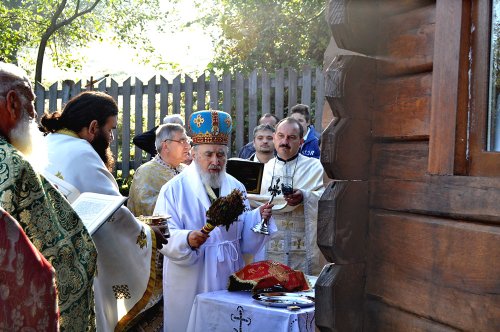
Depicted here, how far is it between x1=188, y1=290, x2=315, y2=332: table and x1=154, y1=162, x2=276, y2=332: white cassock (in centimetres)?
27

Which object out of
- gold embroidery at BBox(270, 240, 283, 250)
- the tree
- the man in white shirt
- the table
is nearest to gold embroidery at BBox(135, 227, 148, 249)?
the table

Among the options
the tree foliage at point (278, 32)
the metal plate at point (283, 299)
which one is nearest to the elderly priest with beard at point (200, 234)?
the metal plate at point (283, 299)

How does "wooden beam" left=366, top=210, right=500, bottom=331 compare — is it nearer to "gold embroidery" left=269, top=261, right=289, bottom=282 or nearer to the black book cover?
"gold embroidery" left=269, top=261, right=289, bottom=282

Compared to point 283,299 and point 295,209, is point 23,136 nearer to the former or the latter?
point 283,299

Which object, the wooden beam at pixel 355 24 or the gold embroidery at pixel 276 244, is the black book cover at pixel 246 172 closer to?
the gold embroidery at pixel 276 244

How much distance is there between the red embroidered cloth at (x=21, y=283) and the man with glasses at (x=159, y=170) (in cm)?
472

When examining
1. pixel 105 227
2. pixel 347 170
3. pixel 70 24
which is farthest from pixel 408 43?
pixel 70 24

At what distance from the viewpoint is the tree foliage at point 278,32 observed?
1448 centimetres

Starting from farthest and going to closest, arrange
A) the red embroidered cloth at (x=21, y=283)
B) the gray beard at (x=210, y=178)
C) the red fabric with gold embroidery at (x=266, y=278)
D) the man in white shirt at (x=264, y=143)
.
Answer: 1. the man in white shirt at (x=264, y=143)
2. the gray beard at (x=210, y=178)
3. the red fabric with gold embroidery at (x=266, y=278)
4. the red embroidered cloth at (x=21, y=283)

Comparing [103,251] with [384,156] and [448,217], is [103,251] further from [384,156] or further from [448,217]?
[448,217]

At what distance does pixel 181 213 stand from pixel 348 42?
7.62 ft

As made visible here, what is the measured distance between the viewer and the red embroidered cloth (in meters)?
1.73

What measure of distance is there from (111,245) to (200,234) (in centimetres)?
67

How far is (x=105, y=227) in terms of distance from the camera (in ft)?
14.0
